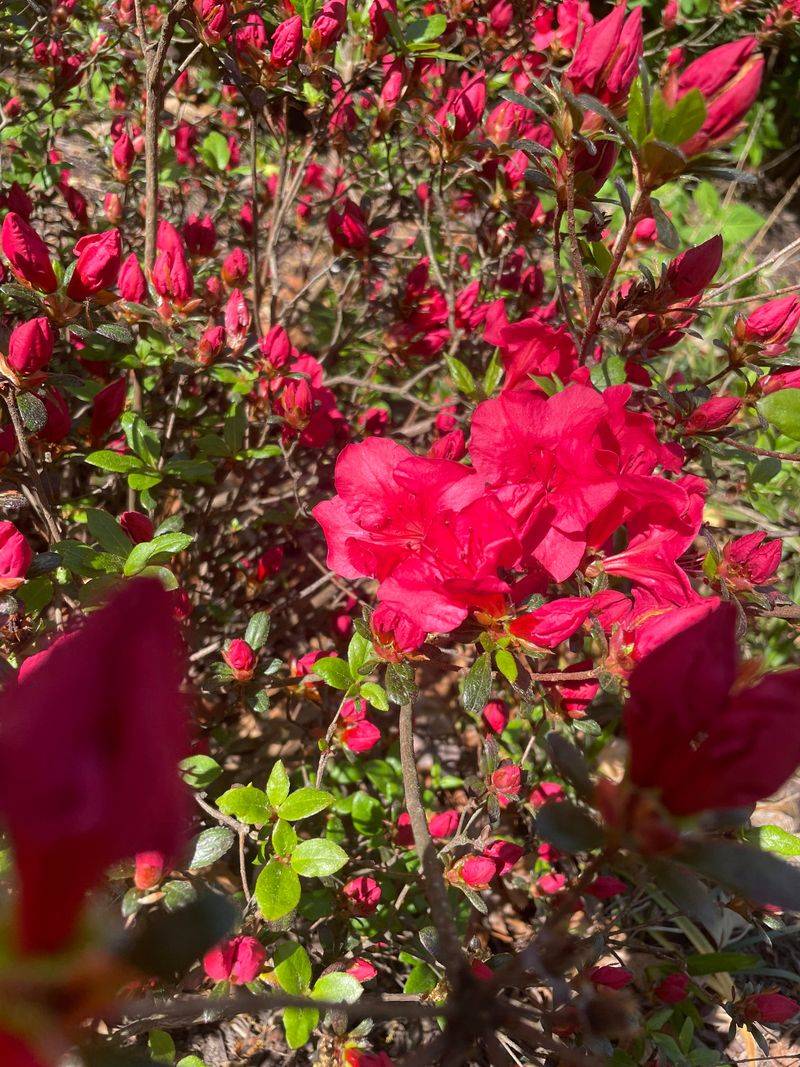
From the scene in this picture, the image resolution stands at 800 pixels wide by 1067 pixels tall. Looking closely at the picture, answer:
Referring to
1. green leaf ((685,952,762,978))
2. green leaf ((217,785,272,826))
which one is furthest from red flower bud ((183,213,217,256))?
green leaf ((685,952,762,978))

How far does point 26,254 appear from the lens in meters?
0.98

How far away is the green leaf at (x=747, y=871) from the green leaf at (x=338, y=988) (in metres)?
0.77

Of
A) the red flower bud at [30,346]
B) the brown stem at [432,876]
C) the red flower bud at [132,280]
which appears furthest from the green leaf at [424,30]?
the brown stem at [432,876]

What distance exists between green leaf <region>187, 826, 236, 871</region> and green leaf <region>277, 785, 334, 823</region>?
0.27 feet

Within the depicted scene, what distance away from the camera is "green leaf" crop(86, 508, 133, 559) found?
111 cm

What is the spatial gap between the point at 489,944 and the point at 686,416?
1268 mm

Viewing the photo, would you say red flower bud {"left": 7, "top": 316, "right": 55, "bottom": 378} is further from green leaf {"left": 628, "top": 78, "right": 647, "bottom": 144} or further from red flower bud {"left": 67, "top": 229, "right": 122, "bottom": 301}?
green leaf {"left": 628, "top": 78, "right": 647, "bottom": 144}

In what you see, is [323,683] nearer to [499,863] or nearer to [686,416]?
[499,863]

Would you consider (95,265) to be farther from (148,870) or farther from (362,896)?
(362,896)

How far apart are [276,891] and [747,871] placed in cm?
71

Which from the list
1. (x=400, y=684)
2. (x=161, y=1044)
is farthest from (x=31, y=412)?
(x=161, y=1044)

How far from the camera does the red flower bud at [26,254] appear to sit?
3.16 ft

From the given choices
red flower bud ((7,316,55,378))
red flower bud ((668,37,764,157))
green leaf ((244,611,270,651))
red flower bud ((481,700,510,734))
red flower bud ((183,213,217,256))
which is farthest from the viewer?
red flower bud ((183,213,217,256))

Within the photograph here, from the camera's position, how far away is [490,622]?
946 millimetres
